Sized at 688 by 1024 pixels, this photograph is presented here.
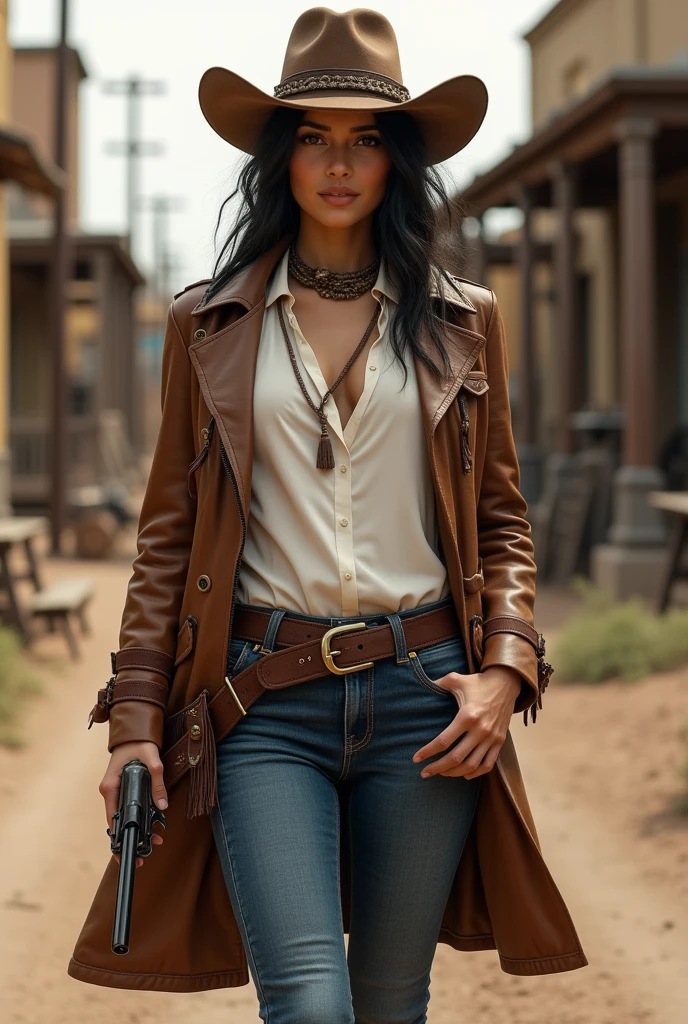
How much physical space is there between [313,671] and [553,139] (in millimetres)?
11826

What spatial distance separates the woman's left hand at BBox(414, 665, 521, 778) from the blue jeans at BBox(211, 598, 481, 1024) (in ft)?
0.12

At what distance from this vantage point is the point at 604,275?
57.6 ft

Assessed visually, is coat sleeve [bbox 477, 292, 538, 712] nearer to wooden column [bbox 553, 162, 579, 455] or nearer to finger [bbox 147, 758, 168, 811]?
finger [bbox 147, 758, 168, 811]

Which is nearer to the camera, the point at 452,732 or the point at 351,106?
the point at 452,732

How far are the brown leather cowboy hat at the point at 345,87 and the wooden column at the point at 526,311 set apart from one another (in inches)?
Answer: 509

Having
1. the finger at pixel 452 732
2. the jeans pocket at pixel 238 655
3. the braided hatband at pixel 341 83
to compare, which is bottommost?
the finger at pixel 452 732

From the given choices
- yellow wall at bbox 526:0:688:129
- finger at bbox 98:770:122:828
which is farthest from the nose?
yellow wall at bbox 526:0:688:129

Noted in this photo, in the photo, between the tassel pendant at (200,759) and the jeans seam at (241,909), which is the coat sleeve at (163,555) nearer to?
the tassel pendant at (200,759)

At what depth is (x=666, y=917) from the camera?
4750mm

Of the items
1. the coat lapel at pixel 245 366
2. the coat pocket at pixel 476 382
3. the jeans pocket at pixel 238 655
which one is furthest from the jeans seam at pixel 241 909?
the coat pocket at pixel 476 382

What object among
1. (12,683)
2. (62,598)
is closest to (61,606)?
(62,598)

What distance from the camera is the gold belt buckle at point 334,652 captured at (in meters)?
2.32

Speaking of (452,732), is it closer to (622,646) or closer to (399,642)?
(399,642)

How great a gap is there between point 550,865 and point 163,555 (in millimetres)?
3247
